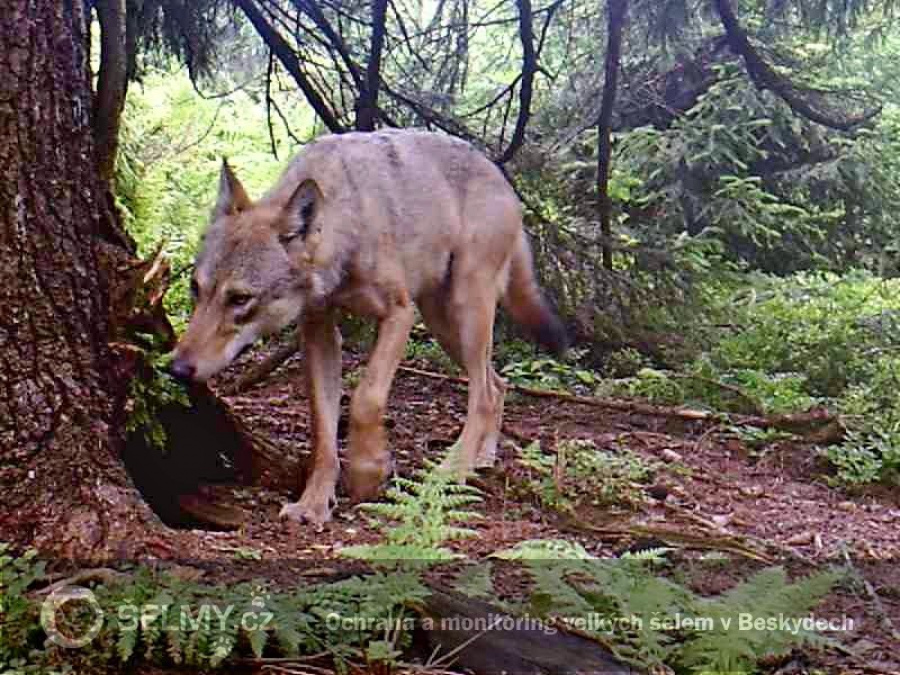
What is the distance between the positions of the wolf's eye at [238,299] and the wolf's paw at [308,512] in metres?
1.00

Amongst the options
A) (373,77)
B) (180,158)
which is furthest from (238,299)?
(180,158)

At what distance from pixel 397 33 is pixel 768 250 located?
7568 mm

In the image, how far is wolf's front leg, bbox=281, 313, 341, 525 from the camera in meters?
5.20

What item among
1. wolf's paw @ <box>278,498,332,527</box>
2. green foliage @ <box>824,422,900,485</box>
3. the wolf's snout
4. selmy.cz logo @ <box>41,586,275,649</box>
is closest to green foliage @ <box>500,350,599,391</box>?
green foliage @ <box>824,422,900,485</box>

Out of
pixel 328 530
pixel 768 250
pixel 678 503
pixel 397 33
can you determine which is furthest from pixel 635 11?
pixel 768 250

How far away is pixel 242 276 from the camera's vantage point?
16.5 feet

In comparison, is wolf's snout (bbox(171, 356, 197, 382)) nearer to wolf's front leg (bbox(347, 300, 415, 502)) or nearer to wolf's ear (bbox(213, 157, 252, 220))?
wolf's ear (bbox(213, 157, 252, 220))

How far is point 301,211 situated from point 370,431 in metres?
1.18

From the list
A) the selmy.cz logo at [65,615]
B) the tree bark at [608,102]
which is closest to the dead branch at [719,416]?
the tree bark at [608,102]

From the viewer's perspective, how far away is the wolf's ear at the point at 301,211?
5.14 meters

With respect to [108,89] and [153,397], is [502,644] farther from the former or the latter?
[108,89]

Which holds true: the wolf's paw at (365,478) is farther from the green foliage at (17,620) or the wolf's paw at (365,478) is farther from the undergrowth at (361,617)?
the green foliage at (17,620)

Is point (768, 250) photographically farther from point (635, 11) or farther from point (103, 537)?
point (103, 537)

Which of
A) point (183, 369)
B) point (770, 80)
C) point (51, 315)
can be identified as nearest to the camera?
point (51, 315)
